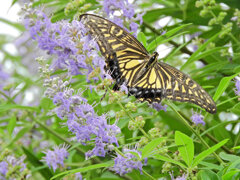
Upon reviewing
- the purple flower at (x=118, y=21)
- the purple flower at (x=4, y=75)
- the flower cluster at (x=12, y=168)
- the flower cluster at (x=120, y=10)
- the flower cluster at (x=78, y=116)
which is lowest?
the flower cluster at (x=12, y=168)

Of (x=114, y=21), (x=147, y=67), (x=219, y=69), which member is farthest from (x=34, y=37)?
(x=219, y=69)

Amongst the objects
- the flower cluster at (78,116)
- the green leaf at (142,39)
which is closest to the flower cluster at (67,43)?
the flower cluster at (78,116)

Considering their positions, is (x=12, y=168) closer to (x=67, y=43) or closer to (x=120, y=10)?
(x=67, y=43)

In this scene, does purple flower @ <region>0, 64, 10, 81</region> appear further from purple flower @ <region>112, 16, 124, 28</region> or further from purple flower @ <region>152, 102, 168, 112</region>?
purple flower @ <region>152, 102, 168, 112</region>

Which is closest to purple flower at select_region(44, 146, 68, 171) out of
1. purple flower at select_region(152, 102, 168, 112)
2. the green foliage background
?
the green foliage background

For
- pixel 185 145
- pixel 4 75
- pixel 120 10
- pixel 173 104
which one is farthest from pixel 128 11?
pixel 4 75

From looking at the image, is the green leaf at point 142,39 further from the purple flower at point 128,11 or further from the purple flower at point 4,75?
the purple flower at point 4,75
